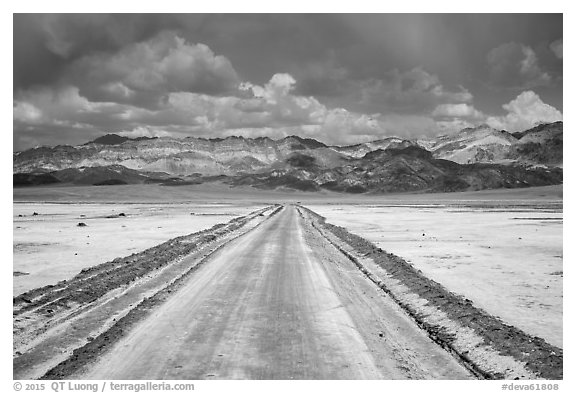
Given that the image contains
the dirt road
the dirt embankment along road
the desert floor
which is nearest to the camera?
the dirt road

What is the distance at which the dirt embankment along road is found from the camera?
9297mm

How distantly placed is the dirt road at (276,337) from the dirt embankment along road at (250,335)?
23 mm

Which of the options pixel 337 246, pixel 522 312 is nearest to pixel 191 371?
pixel 522 312

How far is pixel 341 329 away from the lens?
11828 millimetres

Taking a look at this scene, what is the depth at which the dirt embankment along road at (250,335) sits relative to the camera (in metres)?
9.30

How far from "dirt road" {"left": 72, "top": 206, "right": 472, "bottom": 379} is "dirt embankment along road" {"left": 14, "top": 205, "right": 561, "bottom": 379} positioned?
2 cm

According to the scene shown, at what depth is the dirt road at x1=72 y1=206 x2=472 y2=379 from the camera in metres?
9.20

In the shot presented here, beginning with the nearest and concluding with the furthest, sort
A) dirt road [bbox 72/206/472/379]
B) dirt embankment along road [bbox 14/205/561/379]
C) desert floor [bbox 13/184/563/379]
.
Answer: dirt road [bbox 72/206/472/379] → dirt embankment along road [bbox 14/205/561/379] → desert floor [bbox 13/184/563/379]

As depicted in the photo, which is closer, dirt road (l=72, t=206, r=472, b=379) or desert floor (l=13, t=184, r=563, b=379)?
dirt road (l=72, t=206, r=472, b=379)

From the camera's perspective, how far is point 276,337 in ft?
36.2

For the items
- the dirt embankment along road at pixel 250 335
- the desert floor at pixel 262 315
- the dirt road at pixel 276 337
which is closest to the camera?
the dirt road at pixel 276 337

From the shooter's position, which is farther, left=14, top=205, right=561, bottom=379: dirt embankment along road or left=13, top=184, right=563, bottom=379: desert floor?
left=13, top=184, right=563, bottom=379: desert floor

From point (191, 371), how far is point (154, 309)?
5.07m
